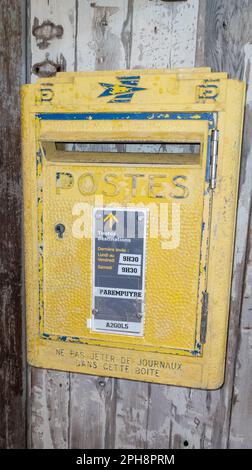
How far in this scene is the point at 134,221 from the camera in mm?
897

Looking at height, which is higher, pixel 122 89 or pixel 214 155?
pixel 122 89

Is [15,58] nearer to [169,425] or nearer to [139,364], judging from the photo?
[139,364]

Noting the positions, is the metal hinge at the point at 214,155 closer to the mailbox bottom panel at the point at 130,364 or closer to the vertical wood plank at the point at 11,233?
the mailbox bottom panel at the point at 130,364

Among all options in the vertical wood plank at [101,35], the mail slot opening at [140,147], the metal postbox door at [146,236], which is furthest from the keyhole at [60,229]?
the vertical wood plank at [101,35]

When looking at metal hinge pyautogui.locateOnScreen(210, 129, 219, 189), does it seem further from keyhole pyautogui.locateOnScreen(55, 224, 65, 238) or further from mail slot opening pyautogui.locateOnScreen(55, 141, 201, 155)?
keyhole pyautogui.locateOnScreen(55, 224, 65, 238)

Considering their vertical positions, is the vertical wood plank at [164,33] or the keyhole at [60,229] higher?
the vertical wood plank at [164,33]

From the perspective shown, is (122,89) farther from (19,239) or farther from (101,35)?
(19,239)

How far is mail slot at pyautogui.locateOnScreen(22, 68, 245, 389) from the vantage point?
33.1 inches

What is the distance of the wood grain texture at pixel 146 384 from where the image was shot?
1058 mm

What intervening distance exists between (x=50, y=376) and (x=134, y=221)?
0.73 metres

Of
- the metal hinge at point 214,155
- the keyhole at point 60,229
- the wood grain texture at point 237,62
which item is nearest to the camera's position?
the metal hinge at point 214,155

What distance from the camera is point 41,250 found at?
963mm

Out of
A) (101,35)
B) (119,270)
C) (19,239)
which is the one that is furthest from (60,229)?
(101,35)

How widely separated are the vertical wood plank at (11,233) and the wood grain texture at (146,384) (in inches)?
2.1
